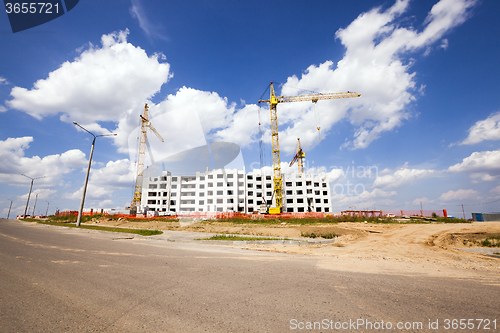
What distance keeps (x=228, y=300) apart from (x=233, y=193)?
223 feet

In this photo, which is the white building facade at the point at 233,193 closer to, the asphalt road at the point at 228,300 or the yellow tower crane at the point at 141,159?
the yellow tower crane at the point at 141,159

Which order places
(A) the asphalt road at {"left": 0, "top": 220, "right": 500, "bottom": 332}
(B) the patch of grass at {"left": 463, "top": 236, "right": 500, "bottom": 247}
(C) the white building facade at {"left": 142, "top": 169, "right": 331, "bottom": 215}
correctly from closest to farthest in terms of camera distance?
(A) the asphalt road at {"left": 0, "top": 220, "right": 500, "bottom": 332} < (B) the patch of grass at {"left": 463, "top": 236, "right": 500, "bottom": 247} < (C) the white building facade at {"left": 142, "top": 169, "right": 331, "bottom": 215}

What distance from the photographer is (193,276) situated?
5.56m

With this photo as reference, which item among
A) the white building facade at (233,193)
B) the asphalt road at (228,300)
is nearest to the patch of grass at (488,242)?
the asphalt road at (228,300)

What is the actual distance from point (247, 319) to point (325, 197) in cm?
7777

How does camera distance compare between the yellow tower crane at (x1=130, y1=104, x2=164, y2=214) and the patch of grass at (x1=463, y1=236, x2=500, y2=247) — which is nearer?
the patch of grass at (x1=463, y1=236, x2=500, y2=247)

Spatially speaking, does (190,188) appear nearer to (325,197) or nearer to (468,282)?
(325,197)

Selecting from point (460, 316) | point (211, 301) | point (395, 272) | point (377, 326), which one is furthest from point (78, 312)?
point (395, 272)

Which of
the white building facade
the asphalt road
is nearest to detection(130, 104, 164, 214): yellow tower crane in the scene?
the white building facade

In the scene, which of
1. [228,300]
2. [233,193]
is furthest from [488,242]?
[233,193]

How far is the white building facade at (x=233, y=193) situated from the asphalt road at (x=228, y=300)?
214 ft

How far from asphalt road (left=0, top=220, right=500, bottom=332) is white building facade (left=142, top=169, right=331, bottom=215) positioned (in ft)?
214

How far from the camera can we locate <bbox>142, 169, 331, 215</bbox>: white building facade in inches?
2840

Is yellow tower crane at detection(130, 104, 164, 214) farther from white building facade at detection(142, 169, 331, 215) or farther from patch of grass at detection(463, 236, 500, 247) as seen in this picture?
patch of grass at detection(463, 236, 500, 247)
